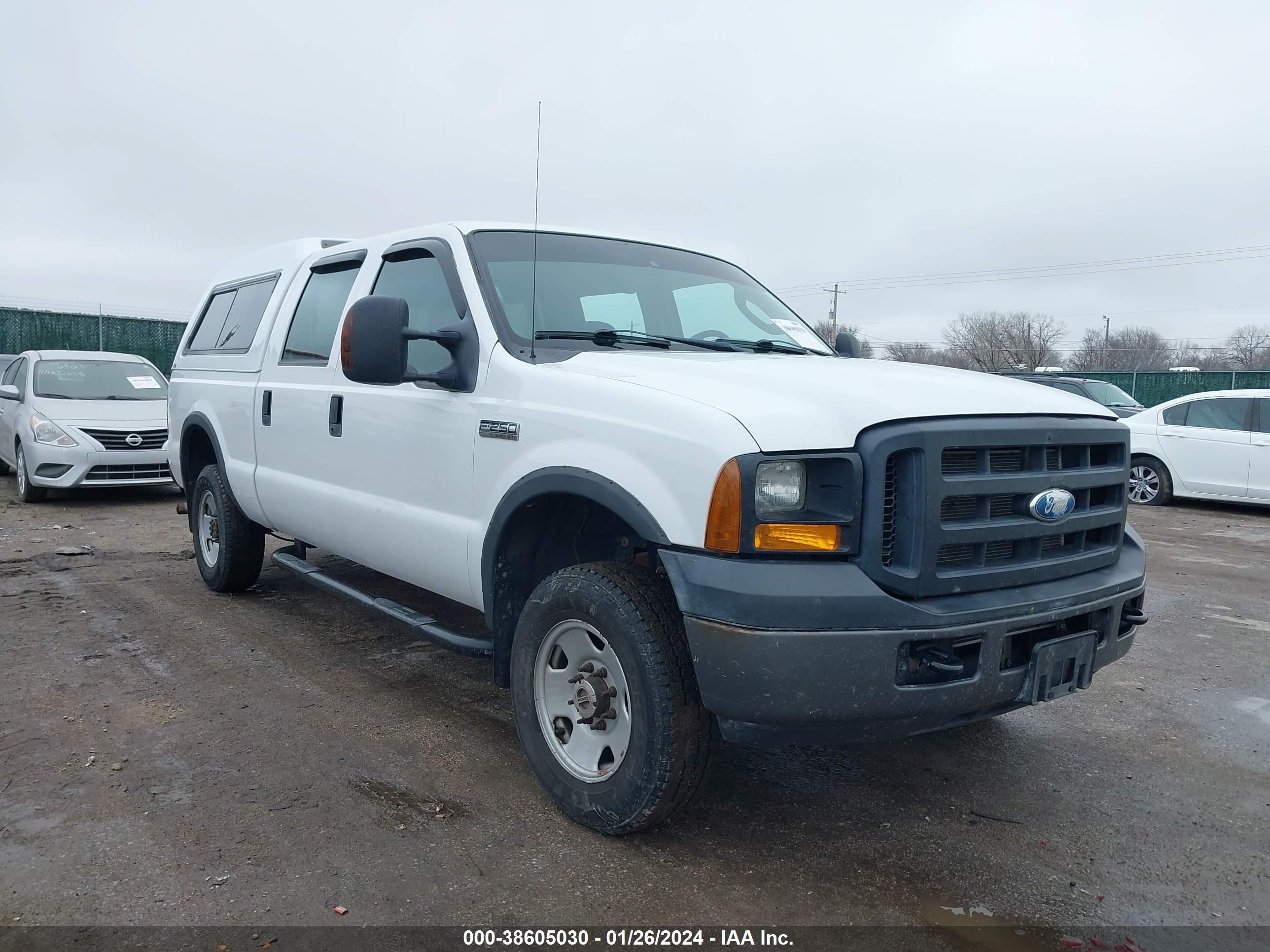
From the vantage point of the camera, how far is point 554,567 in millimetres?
3660

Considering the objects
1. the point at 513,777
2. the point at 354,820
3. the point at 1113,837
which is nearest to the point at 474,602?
the point at 513,777

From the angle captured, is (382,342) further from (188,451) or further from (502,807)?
(188,451)

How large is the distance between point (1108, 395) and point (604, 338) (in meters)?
17.5

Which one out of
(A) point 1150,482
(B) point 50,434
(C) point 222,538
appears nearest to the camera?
(C) point 222,538

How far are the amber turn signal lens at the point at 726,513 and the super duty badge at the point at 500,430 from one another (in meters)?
0.97

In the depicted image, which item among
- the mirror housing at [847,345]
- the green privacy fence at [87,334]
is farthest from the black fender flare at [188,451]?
the green privacy fence at [87,334]

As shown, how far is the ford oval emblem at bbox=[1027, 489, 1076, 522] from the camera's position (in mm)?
2957

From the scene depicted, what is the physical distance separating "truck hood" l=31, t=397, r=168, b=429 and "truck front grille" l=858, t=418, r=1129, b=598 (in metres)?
9.92

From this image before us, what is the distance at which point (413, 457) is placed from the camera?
3.97 metres

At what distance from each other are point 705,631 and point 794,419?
0.64m

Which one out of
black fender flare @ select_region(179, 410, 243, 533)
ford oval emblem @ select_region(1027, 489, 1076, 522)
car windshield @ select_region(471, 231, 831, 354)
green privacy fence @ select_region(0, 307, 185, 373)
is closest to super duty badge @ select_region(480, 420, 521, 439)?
car windshield @ select_region(471, 231, 831, 354)

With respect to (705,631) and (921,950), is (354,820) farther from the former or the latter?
(921,950)

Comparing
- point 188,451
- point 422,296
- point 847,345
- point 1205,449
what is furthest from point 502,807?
point 1205,449

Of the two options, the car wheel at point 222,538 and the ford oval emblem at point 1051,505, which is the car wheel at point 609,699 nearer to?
the ford oval emblem at point 1051,505
